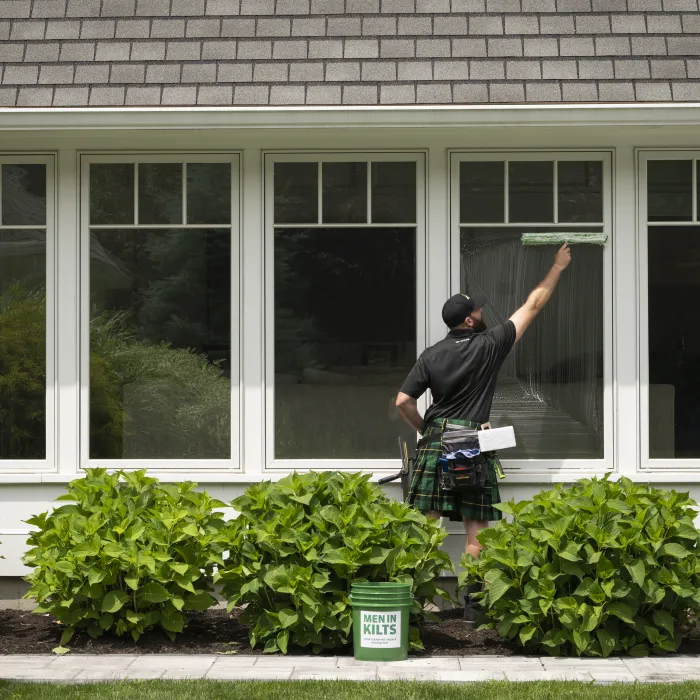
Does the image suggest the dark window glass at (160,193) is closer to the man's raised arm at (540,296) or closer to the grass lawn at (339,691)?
the man's raised arm at (540,296)

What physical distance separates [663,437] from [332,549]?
253cm

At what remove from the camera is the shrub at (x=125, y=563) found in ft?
20.8

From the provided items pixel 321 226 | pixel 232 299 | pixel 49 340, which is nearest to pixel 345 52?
pixel 321 226

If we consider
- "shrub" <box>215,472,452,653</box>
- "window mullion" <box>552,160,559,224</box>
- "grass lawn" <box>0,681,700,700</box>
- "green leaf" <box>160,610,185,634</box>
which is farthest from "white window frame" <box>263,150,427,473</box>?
"grass lawn" <box>0,681,700,700</box>

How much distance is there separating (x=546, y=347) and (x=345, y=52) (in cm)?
227

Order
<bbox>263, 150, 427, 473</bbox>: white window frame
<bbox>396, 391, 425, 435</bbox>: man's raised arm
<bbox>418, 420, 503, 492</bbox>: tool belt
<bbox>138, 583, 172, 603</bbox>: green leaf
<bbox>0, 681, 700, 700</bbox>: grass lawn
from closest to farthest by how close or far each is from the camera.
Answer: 1. <bbox>0, 681, 700, 700</bbox>: grass lawn
2. <bbox>138, 583, 172, 603</bbox>: green leaf
3. <bbox>418, 420, 503, 492</bbox>: tool belt
4. <bbox>396, 391, 425, 435</bbox>: man's raised arm
5. <bbox>263, 150, 427, 473</bbox>: white window frame

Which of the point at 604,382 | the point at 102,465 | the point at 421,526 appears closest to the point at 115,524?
the point at 102,465

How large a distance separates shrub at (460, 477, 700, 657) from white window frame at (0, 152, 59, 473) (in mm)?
2986

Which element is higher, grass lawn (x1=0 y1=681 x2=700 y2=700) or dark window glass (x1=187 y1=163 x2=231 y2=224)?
dark window glass (x1=187 y1=163 x2=231 y2=224)

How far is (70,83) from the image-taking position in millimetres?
7469

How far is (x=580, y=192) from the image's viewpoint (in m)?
7.64

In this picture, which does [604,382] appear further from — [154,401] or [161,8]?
[161,8]

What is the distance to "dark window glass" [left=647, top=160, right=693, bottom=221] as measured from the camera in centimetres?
762

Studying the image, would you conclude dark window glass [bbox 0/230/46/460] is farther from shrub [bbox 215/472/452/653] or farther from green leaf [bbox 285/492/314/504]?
green leaf [bbox 285/492/314/504]
